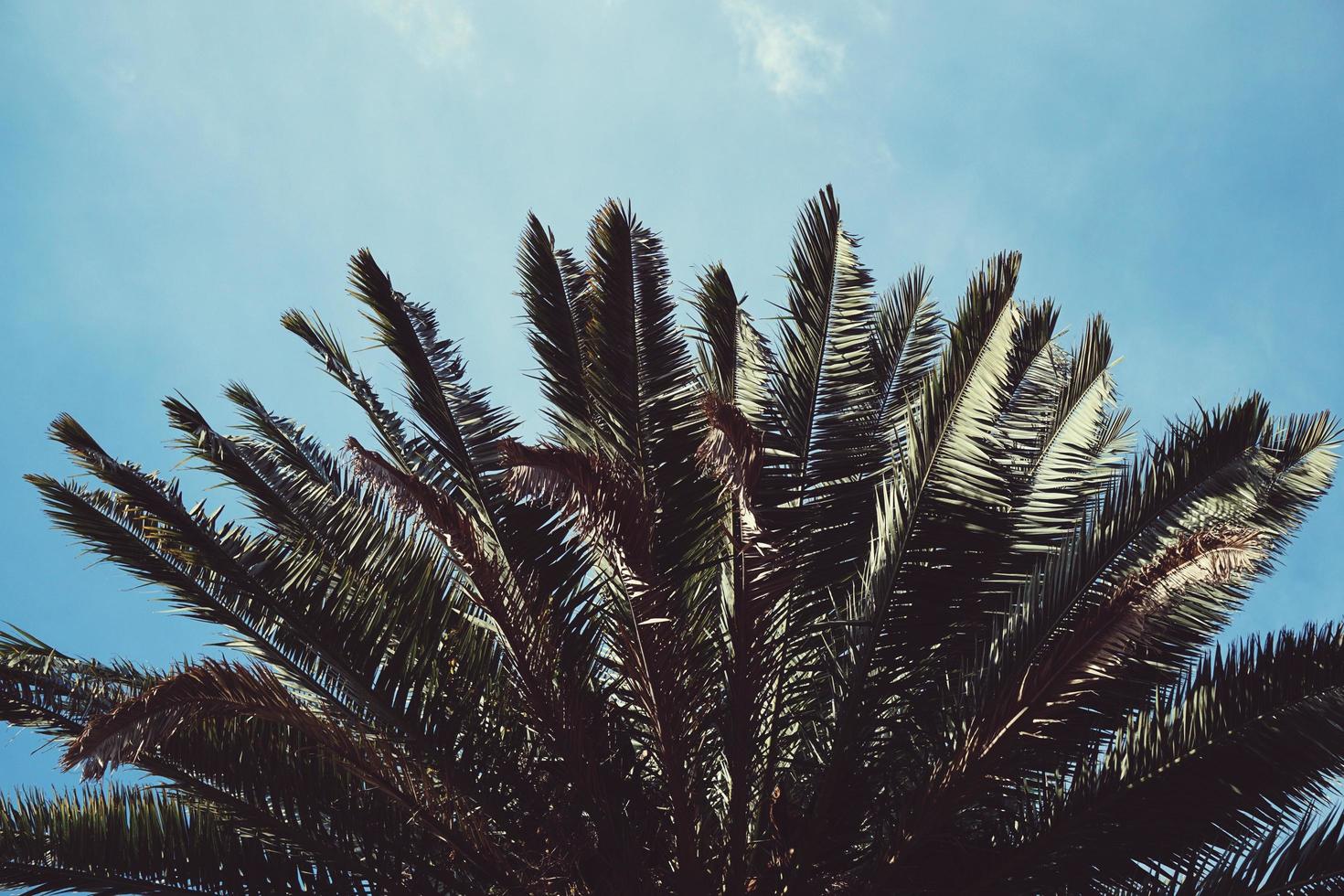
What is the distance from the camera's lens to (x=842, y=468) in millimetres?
7109

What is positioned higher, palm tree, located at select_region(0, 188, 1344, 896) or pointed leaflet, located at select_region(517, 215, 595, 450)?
pointed leaflet, located at select_region(517, 215, 595, 450)

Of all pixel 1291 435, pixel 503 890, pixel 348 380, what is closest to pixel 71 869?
pixel 503 890

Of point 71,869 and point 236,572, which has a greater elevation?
point 236,572

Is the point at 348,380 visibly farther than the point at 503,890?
Yes

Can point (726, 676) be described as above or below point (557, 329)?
below

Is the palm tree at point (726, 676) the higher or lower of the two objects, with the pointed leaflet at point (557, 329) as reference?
lower

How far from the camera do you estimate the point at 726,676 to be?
235 inches

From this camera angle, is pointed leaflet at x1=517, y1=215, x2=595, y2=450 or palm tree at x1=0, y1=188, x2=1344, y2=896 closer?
palm tree at x1=0, y1=188, x2=1344, y2=896

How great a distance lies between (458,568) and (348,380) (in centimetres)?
227

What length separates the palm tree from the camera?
565 cm

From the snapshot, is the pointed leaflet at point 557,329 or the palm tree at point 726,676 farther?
the pointed leaflet at point 557,329

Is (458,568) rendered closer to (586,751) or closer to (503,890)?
(586,751)

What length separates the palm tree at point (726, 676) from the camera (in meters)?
5.65

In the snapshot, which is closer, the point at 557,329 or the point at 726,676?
the point at 726,676
